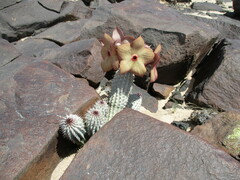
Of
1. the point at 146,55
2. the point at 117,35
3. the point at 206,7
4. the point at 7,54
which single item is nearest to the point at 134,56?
the point at 146,55

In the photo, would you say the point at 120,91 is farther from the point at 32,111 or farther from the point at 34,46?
the point at 34,46

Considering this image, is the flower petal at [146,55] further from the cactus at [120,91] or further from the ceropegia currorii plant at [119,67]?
the cactus at [120,91]

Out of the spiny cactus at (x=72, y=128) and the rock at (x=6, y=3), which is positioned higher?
the spiny cactus at (x=72, y=128)

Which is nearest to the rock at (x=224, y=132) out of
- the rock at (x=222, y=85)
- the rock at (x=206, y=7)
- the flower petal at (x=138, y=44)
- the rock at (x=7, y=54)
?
the rock at (x=222, y=85)

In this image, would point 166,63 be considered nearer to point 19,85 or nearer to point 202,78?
point 202,78

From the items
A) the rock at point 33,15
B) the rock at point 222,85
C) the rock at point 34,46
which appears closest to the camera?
the rock at point 222,85

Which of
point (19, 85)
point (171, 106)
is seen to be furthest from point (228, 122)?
point (19, 85)
